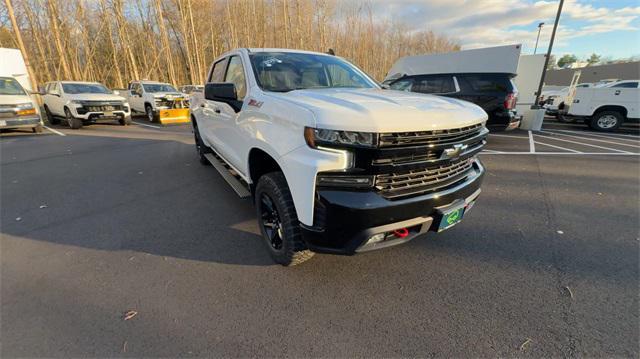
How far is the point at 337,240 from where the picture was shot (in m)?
1.86

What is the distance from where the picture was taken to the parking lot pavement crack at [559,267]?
1852 mm

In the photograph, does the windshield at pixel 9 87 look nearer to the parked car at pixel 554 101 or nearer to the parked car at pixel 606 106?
the parked car at pixel 606 106

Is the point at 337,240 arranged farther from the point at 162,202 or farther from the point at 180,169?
the point at 180,169

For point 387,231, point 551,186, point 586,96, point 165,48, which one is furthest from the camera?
point 165,48

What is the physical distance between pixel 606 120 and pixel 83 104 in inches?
742

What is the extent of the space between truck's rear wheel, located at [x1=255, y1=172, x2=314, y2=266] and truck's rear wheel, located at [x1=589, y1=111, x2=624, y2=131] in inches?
521

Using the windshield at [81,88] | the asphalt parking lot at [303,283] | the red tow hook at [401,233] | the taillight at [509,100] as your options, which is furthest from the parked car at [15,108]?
the taillight at [509,100]

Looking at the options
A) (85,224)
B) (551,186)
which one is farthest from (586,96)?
(85,224)

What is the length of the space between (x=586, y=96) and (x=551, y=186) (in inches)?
339

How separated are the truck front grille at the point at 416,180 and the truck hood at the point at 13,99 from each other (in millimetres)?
11910

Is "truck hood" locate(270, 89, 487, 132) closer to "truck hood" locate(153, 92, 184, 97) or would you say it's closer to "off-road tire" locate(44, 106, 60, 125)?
"truck hood" locate(153, 92, 184, 97)

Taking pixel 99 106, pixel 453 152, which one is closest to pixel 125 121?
pixel 99 106

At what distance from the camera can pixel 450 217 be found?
2.10m

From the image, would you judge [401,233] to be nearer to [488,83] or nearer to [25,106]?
[488,83]
